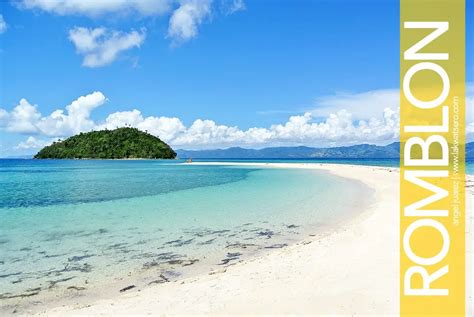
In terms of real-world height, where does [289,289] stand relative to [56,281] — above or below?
above

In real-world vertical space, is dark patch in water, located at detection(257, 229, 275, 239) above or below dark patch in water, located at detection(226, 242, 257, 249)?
above

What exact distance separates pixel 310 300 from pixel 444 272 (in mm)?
3927

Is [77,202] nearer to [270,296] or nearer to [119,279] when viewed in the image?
[119,279]

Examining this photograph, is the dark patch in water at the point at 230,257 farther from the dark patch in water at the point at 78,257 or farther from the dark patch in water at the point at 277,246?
the dark patch in water at the point at 78,257

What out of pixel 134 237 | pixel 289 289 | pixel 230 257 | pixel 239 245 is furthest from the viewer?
pixel 134 237

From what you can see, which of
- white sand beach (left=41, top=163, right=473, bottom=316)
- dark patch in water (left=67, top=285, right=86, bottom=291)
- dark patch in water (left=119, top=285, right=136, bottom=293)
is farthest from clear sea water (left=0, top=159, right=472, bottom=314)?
white sand beach (left=41, top=163, right=473, bottom=316)

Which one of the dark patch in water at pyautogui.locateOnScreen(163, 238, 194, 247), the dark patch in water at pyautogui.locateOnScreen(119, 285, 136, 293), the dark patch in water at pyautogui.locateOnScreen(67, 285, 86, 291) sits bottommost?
the dark patch in water at pyautogui.locateOnScreen(67, 285, 86, 291)

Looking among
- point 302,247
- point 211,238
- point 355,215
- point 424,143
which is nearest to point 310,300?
point 302,247

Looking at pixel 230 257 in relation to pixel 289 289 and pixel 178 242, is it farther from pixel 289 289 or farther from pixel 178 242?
pixel 289 289

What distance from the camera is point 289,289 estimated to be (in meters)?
8.59

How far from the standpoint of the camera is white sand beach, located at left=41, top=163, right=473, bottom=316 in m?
7.59

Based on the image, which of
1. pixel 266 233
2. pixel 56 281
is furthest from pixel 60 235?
pixel 266 233

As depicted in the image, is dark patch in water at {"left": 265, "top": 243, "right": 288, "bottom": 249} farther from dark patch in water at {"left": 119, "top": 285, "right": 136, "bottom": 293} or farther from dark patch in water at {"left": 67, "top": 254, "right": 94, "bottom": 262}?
dark patch in water at {"left": 67, "top": 254, "right": 94, "bottom": 262}

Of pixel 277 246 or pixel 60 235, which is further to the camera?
pixel 60 235
